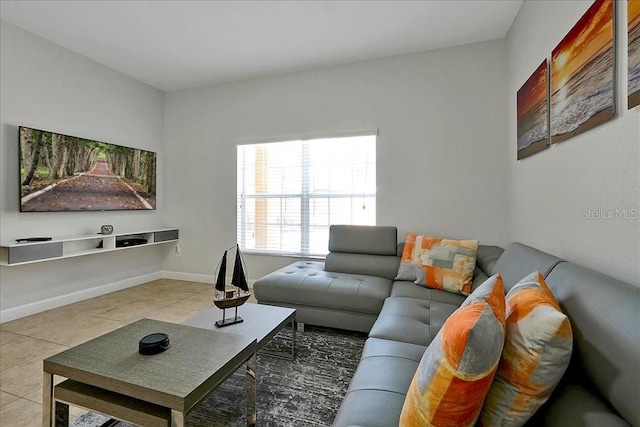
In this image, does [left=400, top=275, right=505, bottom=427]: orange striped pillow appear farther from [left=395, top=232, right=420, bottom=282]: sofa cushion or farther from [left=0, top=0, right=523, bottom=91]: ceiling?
[left=0, top=0, right=523, bottom=91]: ceiling

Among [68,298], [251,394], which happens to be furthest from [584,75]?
[68,298]

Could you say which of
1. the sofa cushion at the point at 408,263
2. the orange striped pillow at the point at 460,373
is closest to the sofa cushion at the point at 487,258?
the sofa cushion at the point at 408,263

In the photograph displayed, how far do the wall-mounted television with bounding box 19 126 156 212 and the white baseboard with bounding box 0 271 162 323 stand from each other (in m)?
0.96

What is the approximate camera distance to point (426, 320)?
1.74m

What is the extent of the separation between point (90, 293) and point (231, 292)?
112 inches

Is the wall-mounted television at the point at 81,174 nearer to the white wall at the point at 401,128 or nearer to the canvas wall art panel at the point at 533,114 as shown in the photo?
the white wall at the point at 401,128

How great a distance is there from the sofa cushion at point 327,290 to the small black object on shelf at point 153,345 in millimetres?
1270

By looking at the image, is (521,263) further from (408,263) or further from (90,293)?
(90,293)

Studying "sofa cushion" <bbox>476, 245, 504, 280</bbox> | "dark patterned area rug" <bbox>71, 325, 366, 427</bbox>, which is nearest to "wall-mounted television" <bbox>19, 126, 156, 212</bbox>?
"dark patterned area rug" <bbox>71, 325, 366, 427</bbox>

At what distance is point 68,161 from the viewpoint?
3.12 meters

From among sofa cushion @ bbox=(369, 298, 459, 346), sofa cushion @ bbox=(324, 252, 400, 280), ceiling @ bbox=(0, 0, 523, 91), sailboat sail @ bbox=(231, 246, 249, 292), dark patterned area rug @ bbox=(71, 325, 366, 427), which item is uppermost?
ceiling @ bbox=(0, 0, 523, 91)

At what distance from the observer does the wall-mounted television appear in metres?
2.82

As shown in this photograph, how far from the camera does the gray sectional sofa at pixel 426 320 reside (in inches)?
27.3

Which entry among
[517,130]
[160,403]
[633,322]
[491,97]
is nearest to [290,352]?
[160,403]
